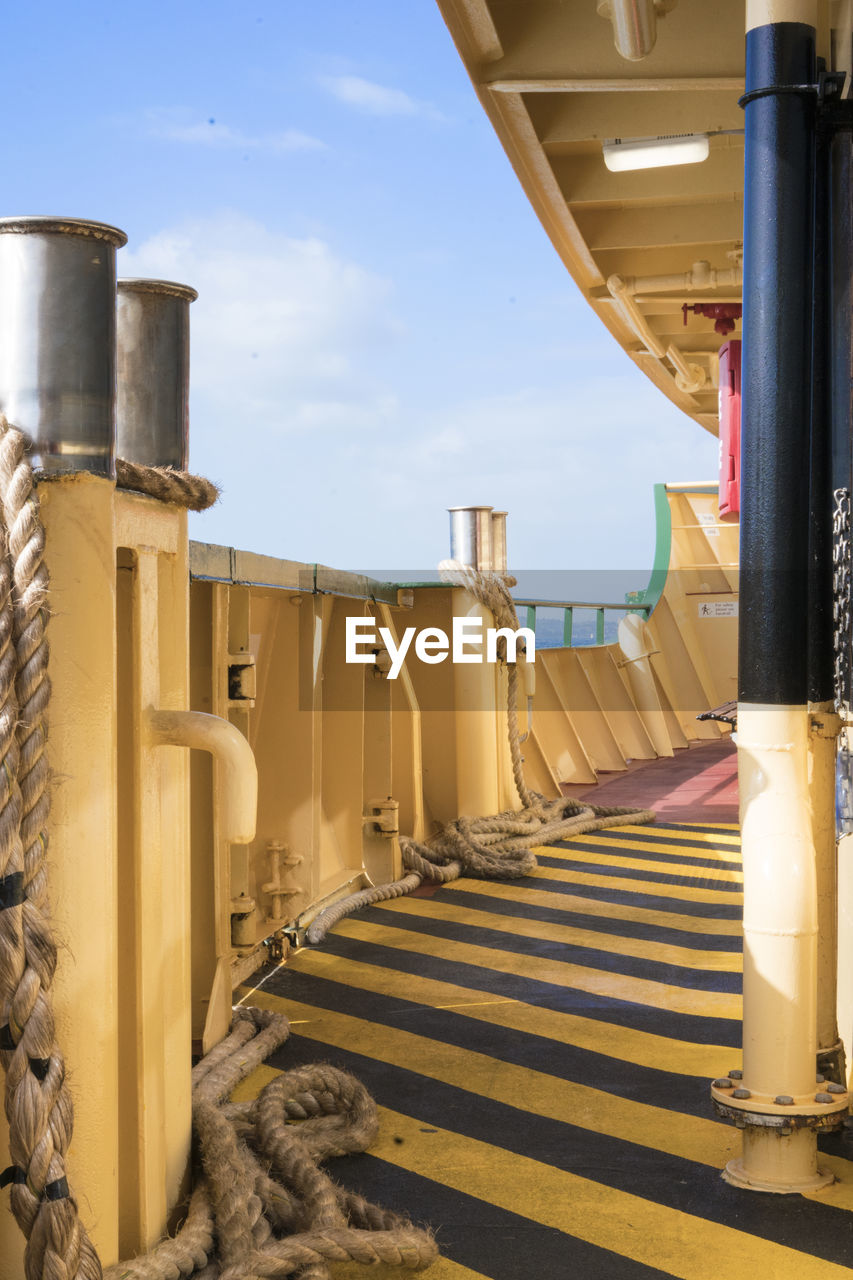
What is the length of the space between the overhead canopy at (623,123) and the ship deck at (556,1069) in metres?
2.64

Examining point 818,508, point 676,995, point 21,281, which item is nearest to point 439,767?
point 676,995

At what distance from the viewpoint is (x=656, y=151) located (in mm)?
4125

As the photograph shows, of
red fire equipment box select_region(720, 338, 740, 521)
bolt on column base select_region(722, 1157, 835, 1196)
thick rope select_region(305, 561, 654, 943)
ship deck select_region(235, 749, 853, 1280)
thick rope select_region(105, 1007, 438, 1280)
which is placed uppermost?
red fire equipment box select_region(720, 338, 740, 521)

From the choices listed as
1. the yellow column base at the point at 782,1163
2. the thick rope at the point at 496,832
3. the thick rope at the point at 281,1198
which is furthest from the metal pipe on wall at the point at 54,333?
the thick rope at the point at 496,832

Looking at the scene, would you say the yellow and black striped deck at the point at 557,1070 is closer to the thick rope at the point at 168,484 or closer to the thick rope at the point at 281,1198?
the thick rope at the point at 281,1198

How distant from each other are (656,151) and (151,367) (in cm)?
257

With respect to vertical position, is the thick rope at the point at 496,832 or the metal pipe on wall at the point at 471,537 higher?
the metal pipe on wall at the point at 471,537

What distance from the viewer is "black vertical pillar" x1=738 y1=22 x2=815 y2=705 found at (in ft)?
8.11

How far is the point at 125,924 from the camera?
205cm

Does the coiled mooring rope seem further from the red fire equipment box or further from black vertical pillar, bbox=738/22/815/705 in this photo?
the red fire equipment box

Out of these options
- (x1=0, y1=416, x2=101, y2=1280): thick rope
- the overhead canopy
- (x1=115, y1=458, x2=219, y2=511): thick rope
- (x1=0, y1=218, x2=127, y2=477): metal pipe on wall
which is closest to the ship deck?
(x1=0, y1=416, x2=101, y2=1280): thick rope

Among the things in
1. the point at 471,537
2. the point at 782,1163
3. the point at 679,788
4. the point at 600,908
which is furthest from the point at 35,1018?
the point at 679,788

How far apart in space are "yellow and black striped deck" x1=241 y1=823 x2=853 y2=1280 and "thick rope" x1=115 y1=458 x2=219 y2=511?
1491 millimetres

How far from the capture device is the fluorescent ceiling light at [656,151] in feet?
13.3
